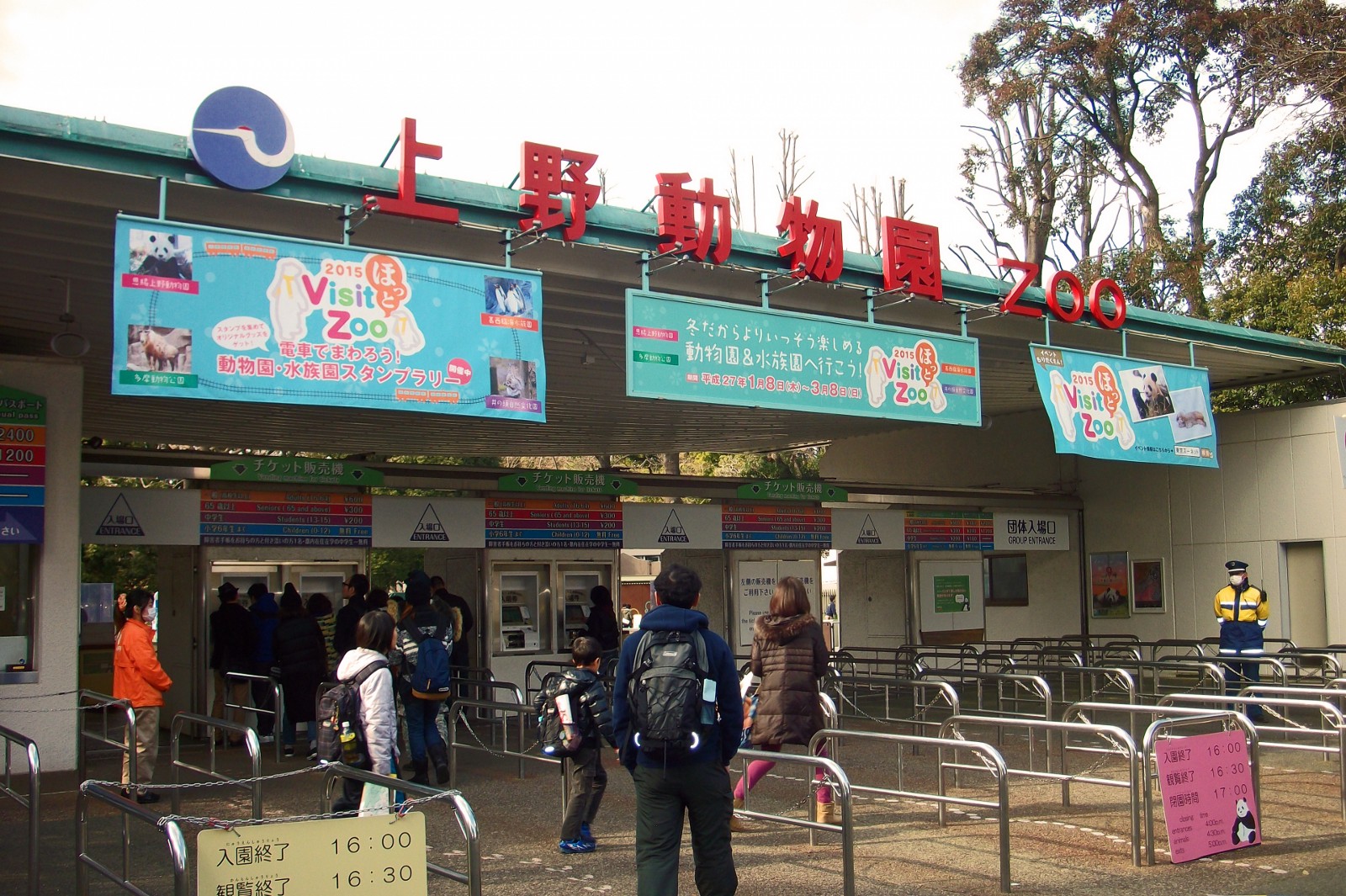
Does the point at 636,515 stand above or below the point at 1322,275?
below

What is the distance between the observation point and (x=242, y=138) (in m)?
7.51

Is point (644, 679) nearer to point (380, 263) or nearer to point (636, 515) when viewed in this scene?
point (380, 263)

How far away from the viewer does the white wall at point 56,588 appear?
9.32 metres

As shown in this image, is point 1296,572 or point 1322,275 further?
point 1322,275

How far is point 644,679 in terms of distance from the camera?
16.3ft

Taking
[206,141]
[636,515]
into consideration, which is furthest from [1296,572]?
[206,141]

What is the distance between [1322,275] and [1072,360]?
11.7 m

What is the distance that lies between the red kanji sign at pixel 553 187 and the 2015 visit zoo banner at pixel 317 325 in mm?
452

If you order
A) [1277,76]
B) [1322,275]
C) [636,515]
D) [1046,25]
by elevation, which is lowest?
[636,515]

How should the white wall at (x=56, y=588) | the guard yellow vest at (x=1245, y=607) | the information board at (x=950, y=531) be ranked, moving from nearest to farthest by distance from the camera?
the white wall at (x=56, y=588) < the guard yellow vest at (x=1245, y=607) < the information board at (x=950, y=531)

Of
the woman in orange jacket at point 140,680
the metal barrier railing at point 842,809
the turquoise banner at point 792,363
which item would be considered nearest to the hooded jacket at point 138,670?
the woman in orange jacket at point 140,680

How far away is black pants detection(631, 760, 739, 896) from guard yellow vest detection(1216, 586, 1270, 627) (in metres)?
A: 9.67

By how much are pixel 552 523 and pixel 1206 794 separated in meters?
8.59

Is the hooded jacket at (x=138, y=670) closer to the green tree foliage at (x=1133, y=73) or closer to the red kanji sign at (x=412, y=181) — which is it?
the red kanji sign at (x=412, y=181)
